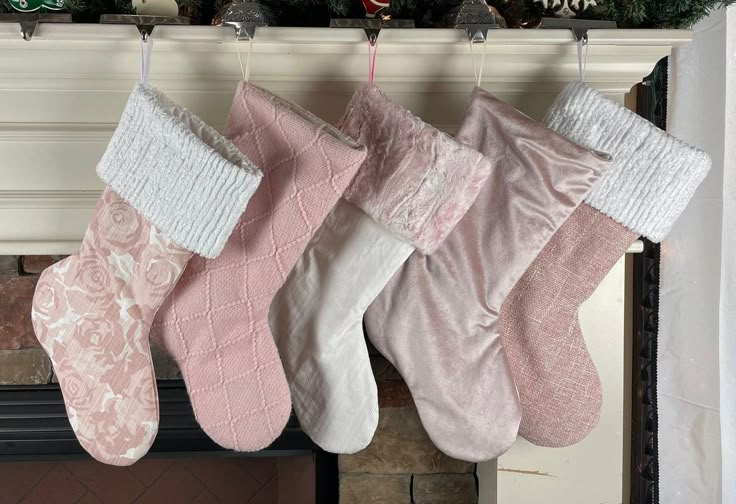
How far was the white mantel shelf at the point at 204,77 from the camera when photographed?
933 mm

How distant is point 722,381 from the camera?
125 cm

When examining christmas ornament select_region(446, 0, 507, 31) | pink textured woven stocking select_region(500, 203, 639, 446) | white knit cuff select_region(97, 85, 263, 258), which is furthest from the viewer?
pink textured woven stocking select_region(500, 203, 639, 446)

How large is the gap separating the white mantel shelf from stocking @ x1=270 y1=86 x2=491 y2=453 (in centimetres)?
11

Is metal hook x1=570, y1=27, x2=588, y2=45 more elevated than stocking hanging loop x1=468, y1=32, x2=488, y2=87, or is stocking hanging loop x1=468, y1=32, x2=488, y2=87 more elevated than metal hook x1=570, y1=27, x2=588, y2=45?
metal hook x1=570, y1=27, x2=588, y2=45

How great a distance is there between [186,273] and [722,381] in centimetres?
97

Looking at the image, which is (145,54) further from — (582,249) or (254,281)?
(582,249)

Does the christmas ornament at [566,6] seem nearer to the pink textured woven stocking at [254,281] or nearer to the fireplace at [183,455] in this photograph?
the pink textured woven stocking at [254,281]

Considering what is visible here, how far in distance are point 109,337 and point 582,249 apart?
0.68 m

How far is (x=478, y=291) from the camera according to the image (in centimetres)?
97

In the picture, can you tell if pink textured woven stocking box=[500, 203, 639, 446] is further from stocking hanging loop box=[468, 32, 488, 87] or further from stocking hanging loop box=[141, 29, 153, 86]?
stocking hanging loop box=[141, 29, 153, 86]

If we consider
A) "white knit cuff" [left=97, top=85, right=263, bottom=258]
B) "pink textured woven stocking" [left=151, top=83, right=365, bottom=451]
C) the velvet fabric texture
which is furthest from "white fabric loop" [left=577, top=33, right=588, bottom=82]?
"white knit cuff" [left=97, top=85, right=263, bottom=258]

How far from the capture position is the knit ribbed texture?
86 centimetres

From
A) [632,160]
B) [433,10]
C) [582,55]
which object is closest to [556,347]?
[632,160]

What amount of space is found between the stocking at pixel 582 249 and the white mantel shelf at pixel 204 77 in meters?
0.10
